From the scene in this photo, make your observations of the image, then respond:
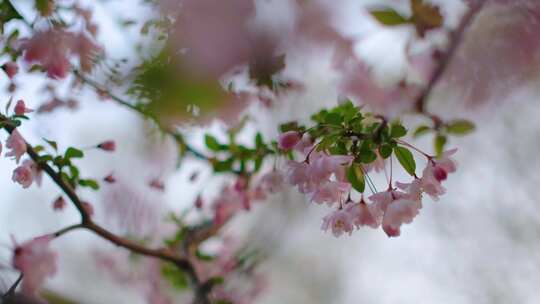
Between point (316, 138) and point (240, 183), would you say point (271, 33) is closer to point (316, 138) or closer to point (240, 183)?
point (316, 138)

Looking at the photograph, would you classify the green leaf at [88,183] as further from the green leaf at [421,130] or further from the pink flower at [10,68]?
the green leaf at [421,130]

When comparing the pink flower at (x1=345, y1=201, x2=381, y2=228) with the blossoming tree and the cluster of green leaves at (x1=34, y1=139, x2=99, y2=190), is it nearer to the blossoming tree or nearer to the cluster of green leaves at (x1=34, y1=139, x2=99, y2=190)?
the blossoming tree

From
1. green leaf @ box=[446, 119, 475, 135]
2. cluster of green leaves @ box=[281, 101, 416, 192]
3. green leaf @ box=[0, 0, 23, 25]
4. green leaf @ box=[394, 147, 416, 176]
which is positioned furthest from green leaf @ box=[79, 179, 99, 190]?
green leaf @ box=[446, 119, 475, 135]

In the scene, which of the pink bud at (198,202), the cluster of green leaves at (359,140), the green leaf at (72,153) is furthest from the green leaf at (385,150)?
the pink bud at (198,202)

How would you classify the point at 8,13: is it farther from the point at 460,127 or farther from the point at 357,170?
the point at 460,127

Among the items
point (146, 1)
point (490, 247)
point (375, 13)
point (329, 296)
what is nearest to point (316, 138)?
point (375, 13)

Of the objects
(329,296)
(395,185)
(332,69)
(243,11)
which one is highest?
(329,296)
